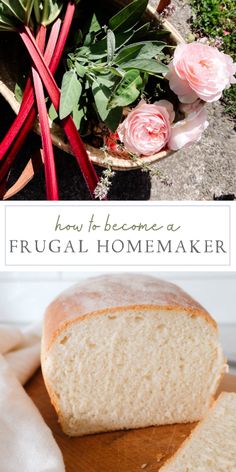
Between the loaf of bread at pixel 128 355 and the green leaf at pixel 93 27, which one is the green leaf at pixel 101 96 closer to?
the green leaf at pixel 93 27

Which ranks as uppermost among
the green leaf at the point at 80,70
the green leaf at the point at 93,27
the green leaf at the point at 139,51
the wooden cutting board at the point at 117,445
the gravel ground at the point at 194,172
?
the green leaf at the point at 93,27

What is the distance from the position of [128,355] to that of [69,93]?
0.35 meters

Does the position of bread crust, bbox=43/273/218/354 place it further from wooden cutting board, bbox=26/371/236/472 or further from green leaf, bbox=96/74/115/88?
green leaf, bbox=96/74/115/88

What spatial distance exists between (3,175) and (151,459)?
40cm

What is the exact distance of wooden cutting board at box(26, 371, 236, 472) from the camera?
0.67 metres

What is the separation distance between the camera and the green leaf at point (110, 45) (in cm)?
78

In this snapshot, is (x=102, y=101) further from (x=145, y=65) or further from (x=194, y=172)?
(x=194, y=172)

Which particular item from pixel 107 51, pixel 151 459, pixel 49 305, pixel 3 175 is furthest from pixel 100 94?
pixel 151 459

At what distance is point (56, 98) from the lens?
79cm

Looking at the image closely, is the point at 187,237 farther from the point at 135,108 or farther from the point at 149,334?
the point at 135,108

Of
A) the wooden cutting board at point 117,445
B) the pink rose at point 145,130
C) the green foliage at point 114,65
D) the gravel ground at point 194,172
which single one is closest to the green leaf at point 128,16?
the green foliage at point 114,65

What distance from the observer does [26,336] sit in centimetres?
75

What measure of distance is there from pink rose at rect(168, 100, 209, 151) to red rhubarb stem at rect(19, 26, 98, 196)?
0.13 meters

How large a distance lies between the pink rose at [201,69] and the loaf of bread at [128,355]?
0.98 ft
